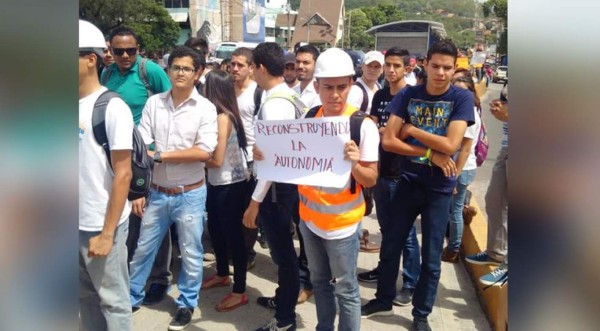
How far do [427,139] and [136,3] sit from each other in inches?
1390

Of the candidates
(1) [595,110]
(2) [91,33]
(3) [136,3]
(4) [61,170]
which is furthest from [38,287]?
(3) [136,3]

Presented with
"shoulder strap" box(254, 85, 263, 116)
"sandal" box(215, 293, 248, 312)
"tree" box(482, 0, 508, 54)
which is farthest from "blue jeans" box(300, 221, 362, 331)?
"shoulder strap" box(254, 85, 263, 116)

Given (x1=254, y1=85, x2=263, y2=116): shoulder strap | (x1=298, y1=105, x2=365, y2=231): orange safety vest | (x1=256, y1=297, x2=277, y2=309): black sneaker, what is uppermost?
(x1=254, y1=85, x2=263, y2=116): shoulder strap

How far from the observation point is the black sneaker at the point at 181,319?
3502mm

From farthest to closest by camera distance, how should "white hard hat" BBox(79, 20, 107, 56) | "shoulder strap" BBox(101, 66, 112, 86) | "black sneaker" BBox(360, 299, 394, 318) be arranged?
1. "shoulder strap" BBox(101, 66, 112, 86)
2. "black sneaker" BBox(360, 299, 394, 318)
3. "white hard hat" BBox(79, 20, 107, 56)

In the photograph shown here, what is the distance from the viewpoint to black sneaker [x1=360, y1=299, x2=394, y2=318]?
144 inches

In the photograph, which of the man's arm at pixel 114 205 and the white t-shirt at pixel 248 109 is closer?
the man's arm at pixel 114 205

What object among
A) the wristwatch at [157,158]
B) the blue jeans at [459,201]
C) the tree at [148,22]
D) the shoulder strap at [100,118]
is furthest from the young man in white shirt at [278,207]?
the tree at [148,22]

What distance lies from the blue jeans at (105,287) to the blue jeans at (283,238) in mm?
956

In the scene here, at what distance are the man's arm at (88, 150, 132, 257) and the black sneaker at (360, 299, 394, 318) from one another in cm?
200

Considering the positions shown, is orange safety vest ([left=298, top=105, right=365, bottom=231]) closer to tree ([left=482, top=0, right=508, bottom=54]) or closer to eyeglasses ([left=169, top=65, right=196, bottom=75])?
tree ([left=482, top=0, right=508, bottom=54])

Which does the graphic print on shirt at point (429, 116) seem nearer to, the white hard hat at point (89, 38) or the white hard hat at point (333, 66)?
A: the white hard hat at point (333, 66)

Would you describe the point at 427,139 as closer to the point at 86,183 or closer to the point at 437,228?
the point at 437,228

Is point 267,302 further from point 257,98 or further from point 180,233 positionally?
point 257,98
